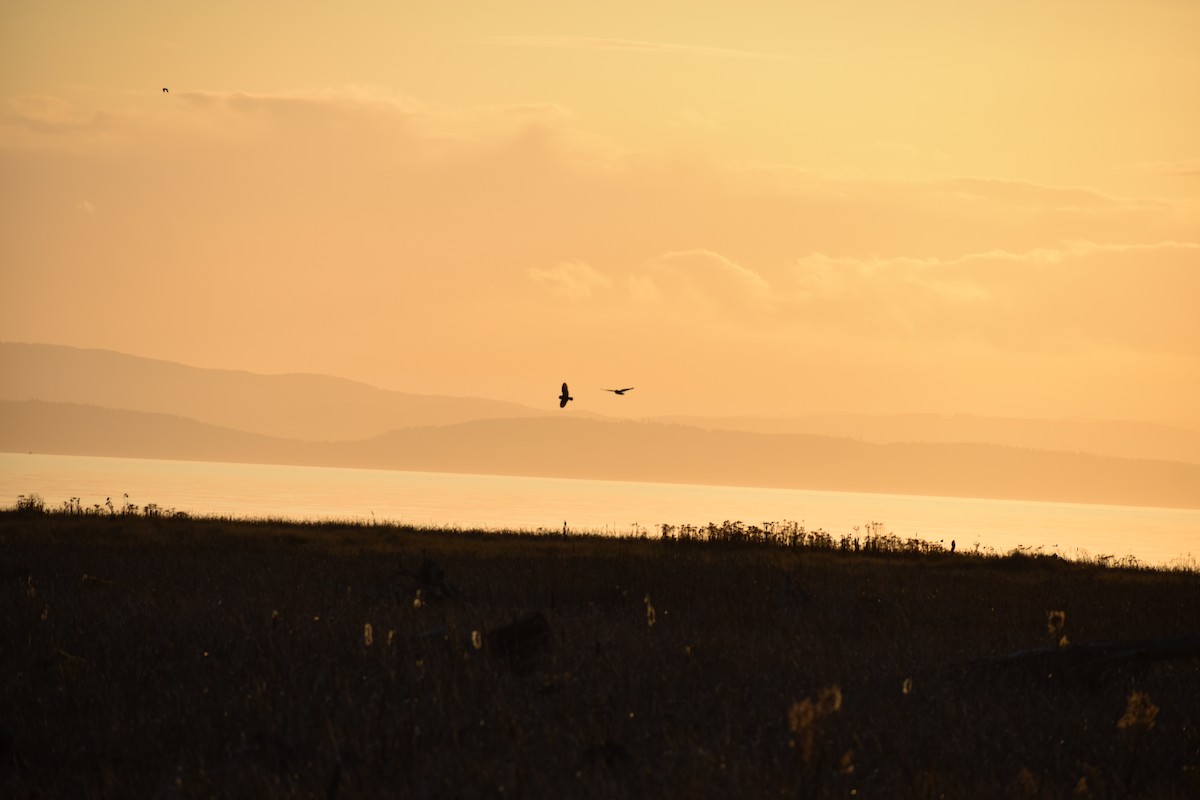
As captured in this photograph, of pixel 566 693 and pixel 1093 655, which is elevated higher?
pixel 1093 655

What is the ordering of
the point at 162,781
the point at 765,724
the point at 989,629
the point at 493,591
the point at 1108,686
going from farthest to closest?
the point at 493,591
the point at 989,629
the point at 1108,686
the point at 765,724
the point at 162,781

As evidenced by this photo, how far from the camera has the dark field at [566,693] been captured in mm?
7914

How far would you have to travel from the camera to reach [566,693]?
995 cm

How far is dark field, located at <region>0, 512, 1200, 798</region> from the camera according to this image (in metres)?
7.91

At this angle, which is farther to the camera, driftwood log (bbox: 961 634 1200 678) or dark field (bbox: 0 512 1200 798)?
driftwood log (bbox: 961 634 1200 678)

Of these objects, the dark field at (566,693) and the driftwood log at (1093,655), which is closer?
the dark field at (566,693)

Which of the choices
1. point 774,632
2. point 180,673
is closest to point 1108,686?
point 774,632

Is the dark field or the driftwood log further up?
the driftwood log

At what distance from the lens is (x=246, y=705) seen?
31.2 ft

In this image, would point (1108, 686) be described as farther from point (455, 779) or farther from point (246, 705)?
point (246, 705)

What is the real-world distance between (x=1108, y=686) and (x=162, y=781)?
902 centimetres

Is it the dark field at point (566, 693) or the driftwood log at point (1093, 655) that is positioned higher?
the driftwood log at point (1093, 655)

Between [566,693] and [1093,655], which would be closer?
[566,693]

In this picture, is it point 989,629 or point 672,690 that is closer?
point 672,690
